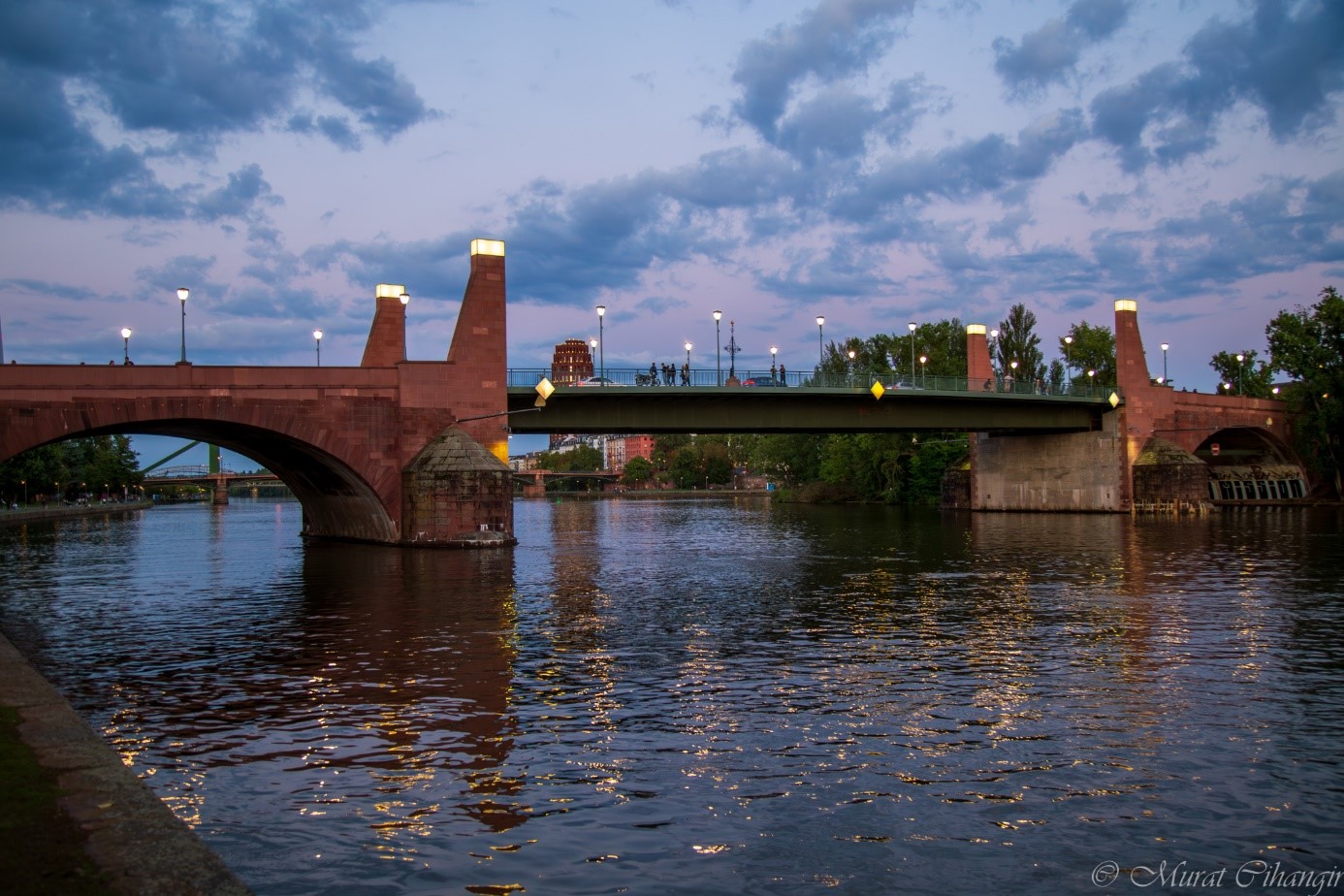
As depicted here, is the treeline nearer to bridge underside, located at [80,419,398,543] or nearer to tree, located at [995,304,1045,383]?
bridge underside, located at [80,419,398,543]

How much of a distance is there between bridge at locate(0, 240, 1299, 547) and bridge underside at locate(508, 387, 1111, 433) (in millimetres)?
100

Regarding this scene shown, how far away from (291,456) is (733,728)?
44.8 metres

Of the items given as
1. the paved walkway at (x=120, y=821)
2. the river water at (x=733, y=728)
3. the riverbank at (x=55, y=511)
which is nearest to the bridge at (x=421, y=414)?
the river water at (x=733, y=728)

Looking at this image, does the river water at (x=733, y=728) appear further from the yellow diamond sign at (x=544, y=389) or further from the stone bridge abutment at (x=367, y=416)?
the yellow diamond sign at (x=544, y=389)

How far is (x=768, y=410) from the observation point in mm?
62969

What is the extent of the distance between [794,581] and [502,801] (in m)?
23.2

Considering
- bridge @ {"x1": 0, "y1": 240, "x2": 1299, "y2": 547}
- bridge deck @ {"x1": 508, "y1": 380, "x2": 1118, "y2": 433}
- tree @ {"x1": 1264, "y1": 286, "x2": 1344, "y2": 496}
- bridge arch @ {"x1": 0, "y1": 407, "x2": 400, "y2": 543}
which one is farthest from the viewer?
tree @ {"x1": 1264, "y1": 286, "x2": 1344, "y2": 496}

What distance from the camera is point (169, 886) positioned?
6.81 m

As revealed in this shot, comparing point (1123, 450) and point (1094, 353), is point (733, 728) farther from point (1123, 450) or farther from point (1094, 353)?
point (1094, 353)

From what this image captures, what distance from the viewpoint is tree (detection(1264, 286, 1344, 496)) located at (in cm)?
8812

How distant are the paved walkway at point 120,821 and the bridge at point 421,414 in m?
35.2

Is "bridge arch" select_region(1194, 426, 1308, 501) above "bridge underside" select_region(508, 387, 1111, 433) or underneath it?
underneath

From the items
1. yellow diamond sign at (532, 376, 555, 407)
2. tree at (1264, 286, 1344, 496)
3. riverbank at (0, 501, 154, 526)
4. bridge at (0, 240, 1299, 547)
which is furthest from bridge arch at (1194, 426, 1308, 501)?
riverbank at (0, 501, 154, 526)

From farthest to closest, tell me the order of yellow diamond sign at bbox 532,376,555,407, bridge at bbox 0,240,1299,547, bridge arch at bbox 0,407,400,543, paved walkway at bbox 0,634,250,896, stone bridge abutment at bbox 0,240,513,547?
1. yellow diamond sign at bbox 532,376,555,407
2. bridge at bbox 0,240,1299,547
3. stone bridge abutment at bbox 0,240,513,547
4. bridge arch at bbox 0,407,400,543
5. paved walkway at bbox 0,634,250,896
